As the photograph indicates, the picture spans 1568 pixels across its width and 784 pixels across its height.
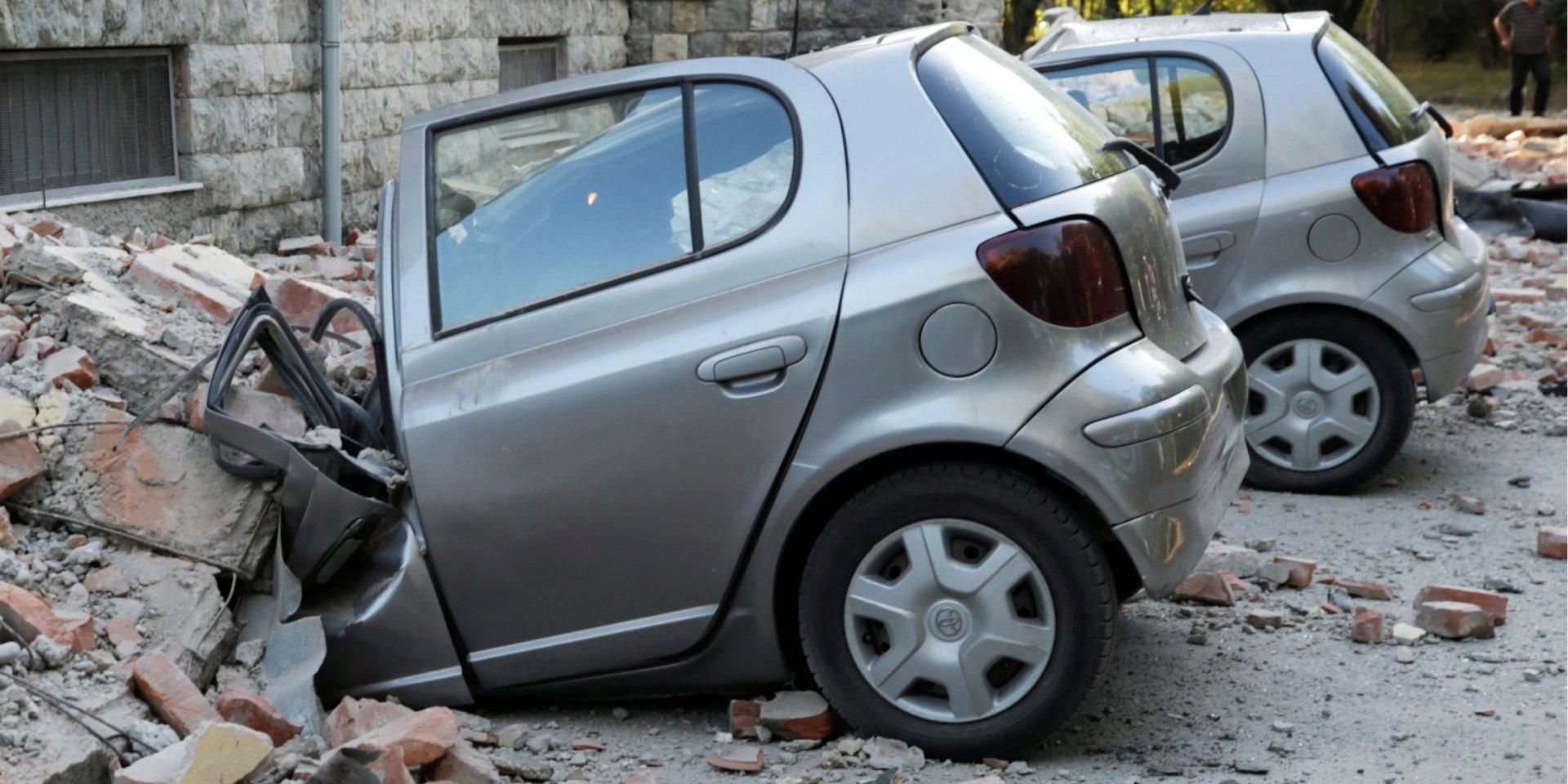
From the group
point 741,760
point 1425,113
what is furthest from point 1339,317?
point 741,760

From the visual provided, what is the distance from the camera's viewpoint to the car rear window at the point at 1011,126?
12.4ft

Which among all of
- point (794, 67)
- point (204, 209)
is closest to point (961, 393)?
point (794, 67)

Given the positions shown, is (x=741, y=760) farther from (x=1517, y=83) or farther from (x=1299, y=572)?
(x=1517, y=83)

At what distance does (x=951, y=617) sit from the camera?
374 centimetres

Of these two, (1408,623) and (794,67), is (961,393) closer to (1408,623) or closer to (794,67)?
(794,67)

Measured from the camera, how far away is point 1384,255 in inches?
246

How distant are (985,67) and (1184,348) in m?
0.88

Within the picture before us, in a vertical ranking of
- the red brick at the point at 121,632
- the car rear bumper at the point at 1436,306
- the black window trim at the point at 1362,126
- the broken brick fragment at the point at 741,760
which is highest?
the black window trim at the point at 1362,126

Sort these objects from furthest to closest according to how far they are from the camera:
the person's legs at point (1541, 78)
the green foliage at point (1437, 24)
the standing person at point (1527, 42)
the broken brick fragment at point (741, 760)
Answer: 1. the green foliage at point (1437, 24)
2. the person's legs at point (1541, 78)
3. the standing person at point (1527, 42)
4. the broken brick fragment at point (741, 760)

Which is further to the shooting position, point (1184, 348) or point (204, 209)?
point (204, 209)

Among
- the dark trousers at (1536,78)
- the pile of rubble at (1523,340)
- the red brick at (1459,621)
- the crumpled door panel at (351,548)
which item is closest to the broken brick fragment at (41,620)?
the crumpled door panel at (351,548)

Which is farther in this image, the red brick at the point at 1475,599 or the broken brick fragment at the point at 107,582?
the red brick at the point at 1475,599

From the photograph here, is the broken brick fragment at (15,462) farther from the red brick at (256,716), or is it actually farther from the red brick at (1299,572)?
the red brick at (1299,572)

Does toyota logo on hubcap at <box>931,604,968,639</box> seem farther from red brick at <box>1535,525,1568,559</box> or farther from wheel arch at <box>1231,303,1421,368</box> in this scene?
wheel arch at <box>1231,303,1421,368</box>
